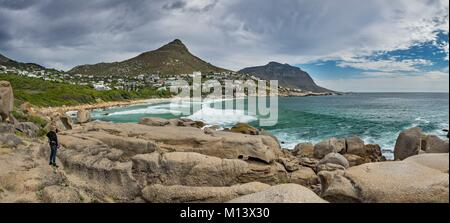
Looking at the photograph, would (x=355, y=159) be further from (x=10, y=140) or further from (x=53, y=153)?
(x=10, y=140)

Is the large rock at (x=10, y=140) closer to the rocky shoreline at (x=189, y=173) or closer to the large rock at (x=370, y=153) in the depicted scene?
the rocky shoreline at (x=189, y=173)

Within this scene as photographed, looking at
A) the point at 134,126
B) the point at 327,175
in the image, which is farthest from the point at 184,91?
the point at 327,175

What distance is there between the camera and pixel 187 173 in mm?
13195

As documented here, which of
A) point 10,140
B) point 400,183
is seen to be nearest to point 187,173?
point 400,183

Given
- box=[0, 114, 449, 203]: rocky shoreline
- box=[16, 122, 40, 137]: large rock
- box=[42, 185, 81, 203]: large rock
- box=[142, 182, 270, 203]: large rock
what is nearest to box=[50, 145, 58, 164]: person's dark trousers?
box=[0, 114, 449, 203]: rocky shoreline

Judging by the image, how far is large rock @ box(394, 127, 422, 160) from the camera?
941 inches

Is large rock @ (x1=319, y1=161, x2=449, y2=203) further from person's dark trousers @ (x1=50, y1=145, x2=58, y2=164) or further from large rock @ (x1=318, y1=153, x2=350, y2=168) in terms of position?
person's dark trousers @ (x1=50, y1=145, x2=58, y2=164)

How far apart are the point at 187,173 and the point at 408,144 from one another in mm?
17841

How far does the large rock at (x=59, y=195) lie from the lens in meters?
11.0

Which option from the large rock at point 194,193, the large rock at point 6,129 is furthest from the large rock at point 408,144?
the large rock at point 6,129

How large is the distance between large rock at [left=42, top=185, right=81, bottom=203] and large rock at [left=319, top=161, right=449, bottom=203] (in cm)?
794
